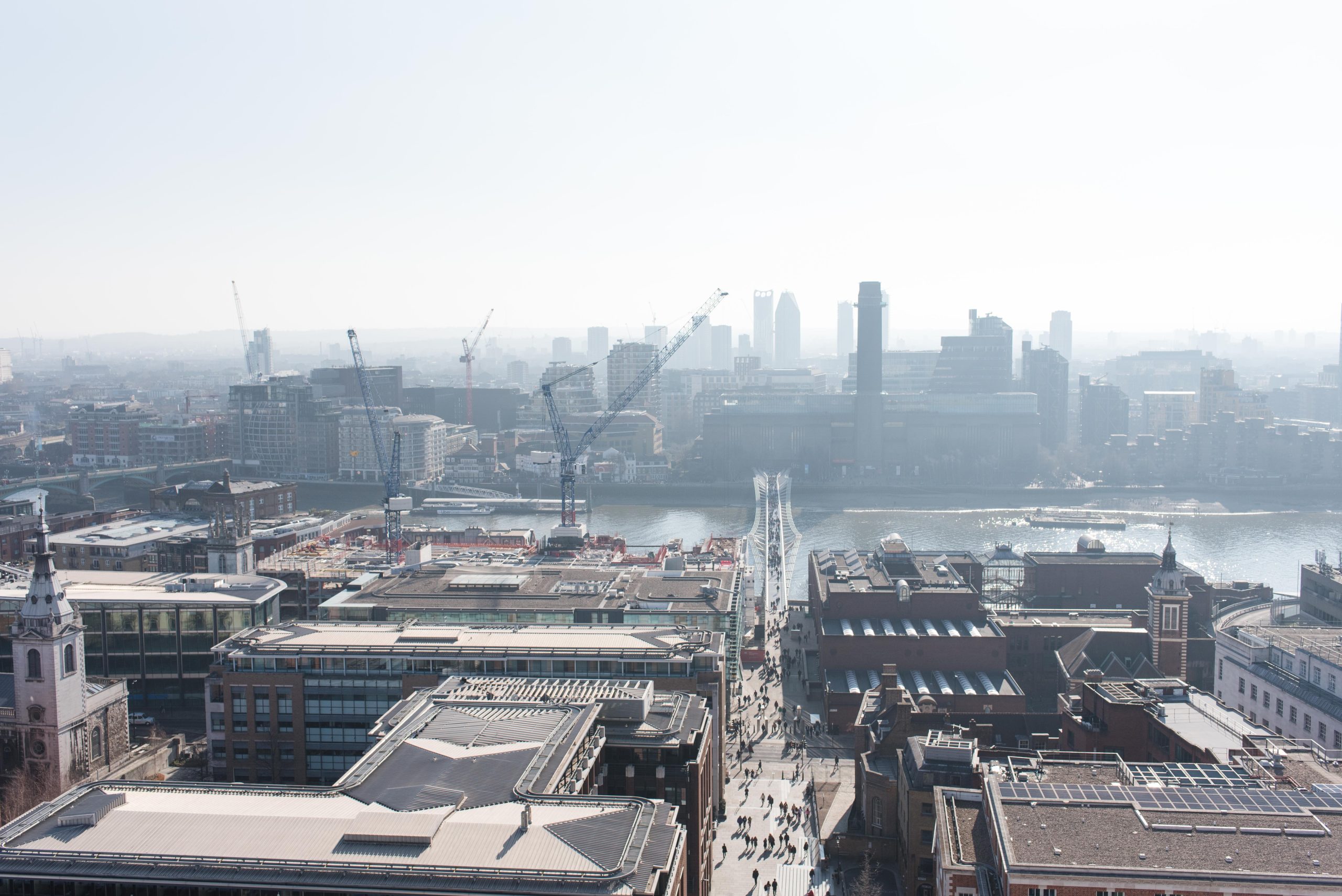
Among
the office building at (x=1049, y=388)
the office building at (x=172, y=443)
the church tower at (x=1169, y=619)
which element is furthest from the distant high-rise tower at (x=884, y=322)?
the church tower at (x=1169, y=619)

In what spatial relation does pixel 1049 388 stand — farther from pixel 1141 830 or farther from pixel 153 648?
pixel 1141 830

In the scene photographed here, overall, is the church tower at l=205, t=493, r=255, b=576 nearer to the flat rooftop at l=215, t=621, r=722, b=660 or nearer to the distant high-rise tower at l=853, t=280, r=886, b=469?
the flat rooftop at l=215, t=621, r=722, b=660

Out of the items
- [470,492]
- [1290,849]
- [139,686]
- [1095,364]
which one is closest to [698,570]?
[139,686]

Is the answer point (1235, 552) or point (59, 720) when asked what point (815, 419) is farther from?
point (59, 720)

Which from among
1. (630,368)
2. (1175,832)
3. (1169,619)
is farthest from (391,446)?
(1175,832)

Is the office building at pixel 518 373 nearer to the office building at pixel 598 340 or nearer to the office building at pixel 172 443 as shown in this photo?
the office building at pixel 598 340

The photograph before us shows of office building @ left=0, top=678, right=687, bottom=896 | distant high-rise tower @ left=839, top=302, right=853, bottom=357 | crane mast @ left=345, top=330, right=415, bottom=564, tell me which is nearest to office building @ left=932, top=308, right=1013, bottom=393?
crane mast @ left=345, top=330, right=415, bottom=564

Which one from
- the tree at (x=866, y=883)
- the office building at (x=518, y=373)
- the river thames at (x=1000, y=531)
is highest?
the office building at (x=518, y=373)
